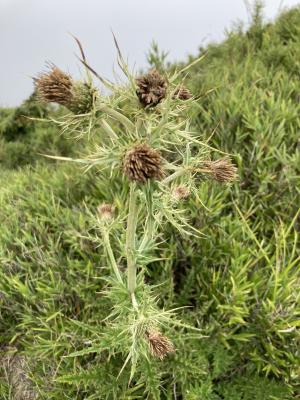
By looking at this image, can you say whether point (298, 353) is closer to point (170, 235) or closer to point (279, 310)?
point (279, 310)

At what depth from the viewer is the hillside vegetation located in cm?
224

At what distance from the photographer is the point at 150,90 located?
133 cm

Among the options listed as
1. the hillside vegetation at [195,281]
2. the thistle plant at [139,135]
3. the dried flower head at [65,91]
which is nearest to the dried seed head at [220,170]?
the thistle plant at [139,135]

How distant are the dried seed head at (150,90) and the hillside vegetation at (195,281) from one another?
0.76 m

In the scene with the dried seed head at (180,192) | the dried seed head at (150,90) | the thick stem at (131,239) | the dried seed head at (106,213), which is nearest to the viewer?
the dried seed head at (150,90)

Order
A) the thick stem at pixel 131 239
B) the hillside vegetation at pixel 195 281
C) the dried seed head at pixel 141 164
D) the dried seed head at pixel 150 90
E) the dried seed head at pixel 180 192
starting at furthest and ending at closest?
1. the hillside vegetation at pixel 195 281
2. the dried seed head at pixel 180 192
3. the thick stem at pixel 131 239
4. the dried seed head at pixel 150 90
5. the dried seed head at pixel 141 164

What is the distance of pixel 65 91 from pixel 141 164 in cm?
36

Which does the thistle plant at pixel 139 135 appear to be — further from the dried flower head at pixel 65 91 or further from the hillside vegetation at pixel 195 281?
the hillside vegetation at pixel 195 281

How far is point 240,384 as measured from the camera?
226cm

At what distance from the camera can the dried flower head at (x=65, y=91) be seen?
4.43ft

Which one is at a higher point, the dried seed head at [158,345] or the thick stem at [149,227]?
the thick stem at [149,227]

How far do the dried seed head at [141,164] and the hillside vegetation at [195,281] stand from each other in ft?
2.40

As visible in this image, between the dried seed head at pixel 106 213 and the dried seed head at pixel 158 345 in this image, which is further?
the dried seed head at pixel 106 213

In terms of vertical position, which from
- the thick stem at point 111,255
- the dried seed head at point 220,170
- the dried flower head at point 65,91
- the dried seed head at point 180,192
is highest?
the dried flower head at point 65,91
